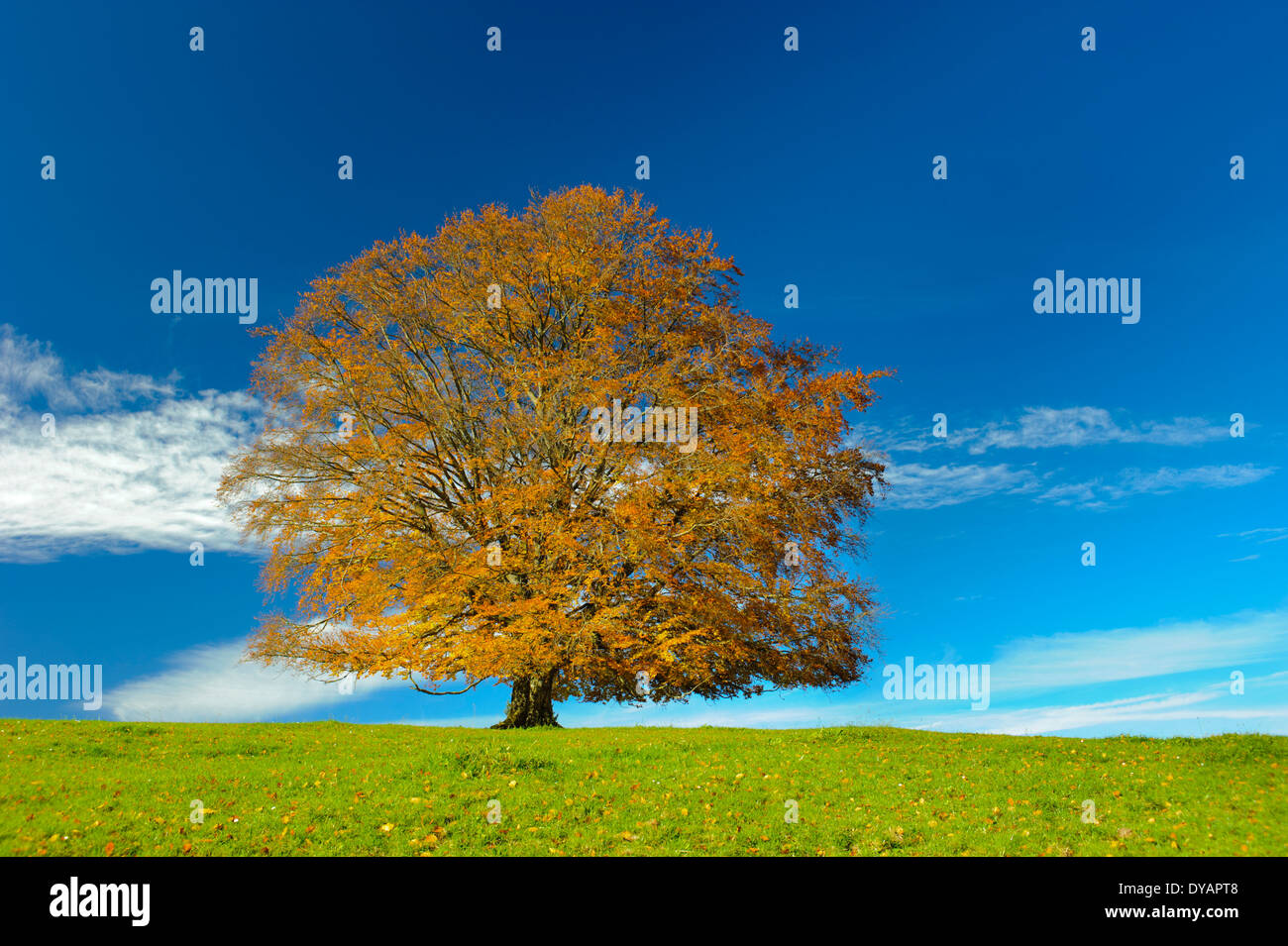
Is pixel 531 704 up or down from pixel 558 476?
down

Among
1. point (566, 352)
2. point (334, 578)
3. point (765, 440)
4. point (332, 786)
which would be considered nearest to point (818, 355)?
point (765, 440)

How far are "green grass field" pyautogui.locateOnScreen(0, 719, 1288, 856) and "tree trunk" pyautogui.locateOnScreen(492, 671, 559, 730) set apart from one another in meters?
4.86

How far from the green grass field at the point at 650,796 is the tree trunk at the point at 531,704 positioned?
4.86m

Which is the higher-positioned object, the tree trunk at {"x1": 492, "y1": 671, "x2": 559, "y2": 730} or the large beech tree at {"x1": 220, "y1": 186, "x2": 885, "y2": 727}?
the large beech tree at {"x1": 220, "y1": 186, "x2": 885, "y2": 727}

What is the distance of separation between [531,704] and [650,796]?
10.3m

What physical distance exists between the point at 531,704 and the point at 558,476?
6.17m

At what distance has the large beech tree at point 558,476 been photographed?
66.8 feet

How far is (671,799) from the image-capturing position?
1218 cm

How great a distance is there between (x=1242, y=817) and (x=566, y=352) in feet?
56.3

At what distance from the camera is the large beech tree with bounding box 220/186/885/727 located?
2038 centimetres

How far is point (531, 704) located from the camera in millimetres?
21984

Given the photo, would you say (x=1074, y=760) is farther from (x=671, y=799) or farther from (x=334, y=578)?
(x=334, y=578)

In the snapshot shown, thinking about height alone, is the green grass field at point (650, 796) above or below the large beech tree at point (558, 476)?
below

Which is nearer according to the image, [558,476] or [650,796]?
[650,796]
